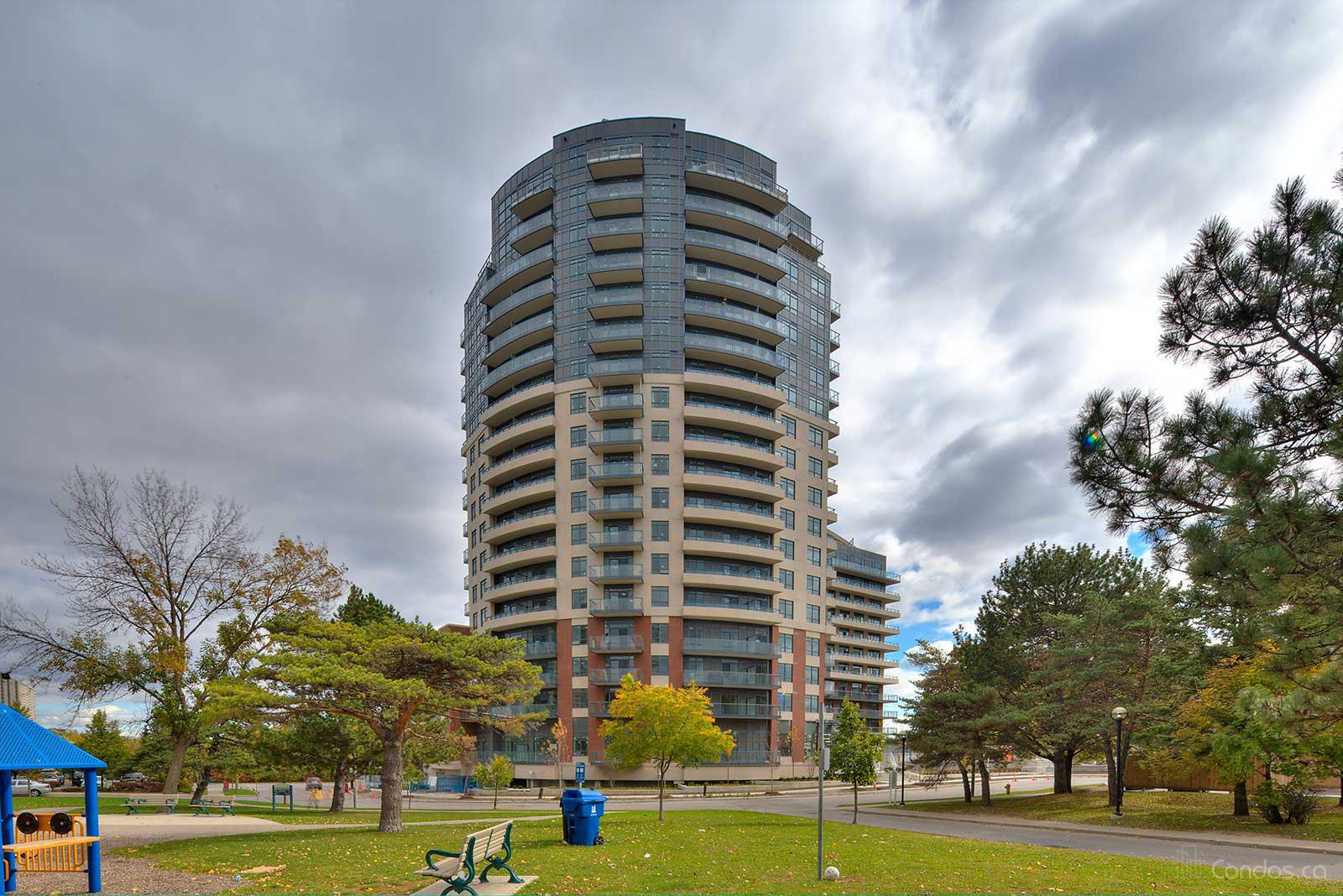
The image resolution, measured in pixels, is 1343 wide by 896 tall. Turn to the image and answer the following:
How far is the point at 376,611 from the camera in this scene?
43.2 meters

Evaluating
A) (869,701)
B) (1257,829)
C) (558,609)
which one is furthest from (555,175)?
(869,701)

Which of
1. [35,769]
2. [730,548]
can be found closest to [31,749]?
[35,769]

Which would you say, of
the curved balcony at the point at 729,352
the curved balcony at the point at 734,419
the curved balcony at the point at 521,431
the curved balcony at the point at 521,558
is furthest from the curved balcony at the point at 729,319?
the curved balcony at the point at 521,558

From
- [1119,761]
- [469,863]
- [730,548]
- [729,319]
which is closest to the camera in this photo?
[469,863]

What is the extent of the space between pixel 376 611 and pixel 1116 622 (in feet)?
123

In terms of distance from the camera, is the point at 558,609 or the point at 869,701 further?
the point at 869,701

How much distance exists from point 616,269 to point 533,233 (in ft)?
34.6

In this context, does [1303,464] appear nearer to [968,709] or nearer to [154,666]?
[968,709]

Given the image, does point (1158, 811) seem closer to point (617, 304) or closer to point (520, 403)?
point (617, 304)

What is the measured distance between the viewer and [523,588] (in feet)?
223

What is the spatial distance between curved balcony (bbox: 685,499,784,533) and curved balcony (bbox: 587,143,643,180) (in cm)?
3049

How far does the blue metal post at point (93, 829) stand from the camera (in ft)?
42.9

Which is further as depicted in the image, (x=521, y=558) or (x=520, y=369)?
(x=520, y=369)

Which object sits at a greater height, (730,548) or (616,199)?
(616,199)
